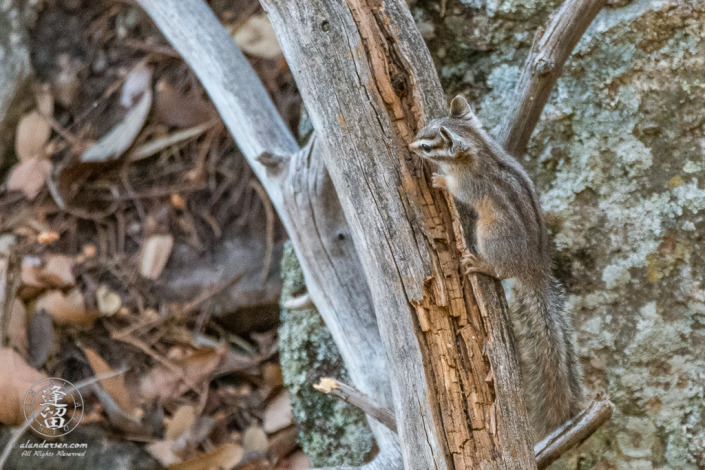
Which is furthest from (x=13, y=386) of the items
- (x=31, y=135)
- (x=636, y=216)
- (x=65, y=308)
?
(x=636, y=216)

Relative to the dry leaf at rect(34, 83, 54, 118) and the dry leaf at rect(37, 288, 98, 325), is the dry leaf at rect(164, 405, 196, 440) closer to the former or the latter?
the dry leaf at rect(37, 288, 98, 325)

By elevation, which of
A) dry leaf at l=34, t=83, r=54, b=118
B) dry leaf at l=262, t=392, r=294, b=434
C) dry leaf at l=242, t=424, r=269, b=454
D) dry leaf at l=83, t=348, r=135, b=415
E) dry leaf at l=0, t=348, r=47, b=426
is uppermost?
dry leaf at l=34, t=83, r=54, b=118

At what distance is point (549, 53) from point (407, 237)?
947 millimetres

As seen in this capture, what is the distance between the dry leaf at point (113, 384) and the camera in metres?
3.65

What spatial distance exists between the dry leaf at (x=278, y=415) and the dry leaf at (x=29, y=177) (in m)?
2.17

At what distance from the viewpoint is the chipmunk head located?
7.35 ft

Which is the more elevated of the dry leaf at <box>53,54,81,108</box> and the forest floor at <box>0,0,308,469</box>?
the dry leaf at <box>53,54,81,108</box>

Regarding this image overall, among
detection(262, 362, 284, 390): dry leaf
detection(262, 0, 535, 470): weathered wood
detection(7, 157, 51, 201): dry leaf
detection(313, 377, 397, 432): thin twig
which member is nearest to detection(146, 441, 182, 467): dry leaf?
detection(262, 362, 284, 390): dry leaf

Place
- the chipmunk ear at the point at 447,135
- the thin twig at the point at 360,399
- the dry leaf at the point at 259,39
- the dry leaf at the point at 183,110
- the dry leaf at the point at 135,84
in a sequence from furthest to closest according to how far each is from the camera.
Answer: the dry leaf at the point at 135,84
the dry leaf at the point at 183,110
the dry leaf at the point at 259,39
the thin twig at the point at 360,399
the chipmunk ear at the point at 447,135

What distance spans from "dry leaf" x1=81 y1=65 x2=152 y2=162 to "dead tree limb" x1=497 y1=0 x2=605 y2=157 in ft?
9.06

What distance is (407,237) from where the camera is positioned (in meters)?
2.21

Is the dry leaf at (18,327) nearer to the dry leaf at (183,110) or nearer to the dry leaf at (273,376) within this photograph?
the dry leaf at (273,376)

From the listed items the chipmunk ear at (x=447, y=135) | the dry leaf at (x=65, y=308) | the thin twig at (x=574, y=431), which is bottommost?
the thin twig at (x=574, y=431)

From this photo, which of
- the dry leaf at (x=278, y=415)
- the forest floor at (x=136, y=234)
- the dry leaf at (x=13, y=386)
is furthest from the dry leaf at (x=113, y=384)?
the dry leaf at (x=278, y=415)
